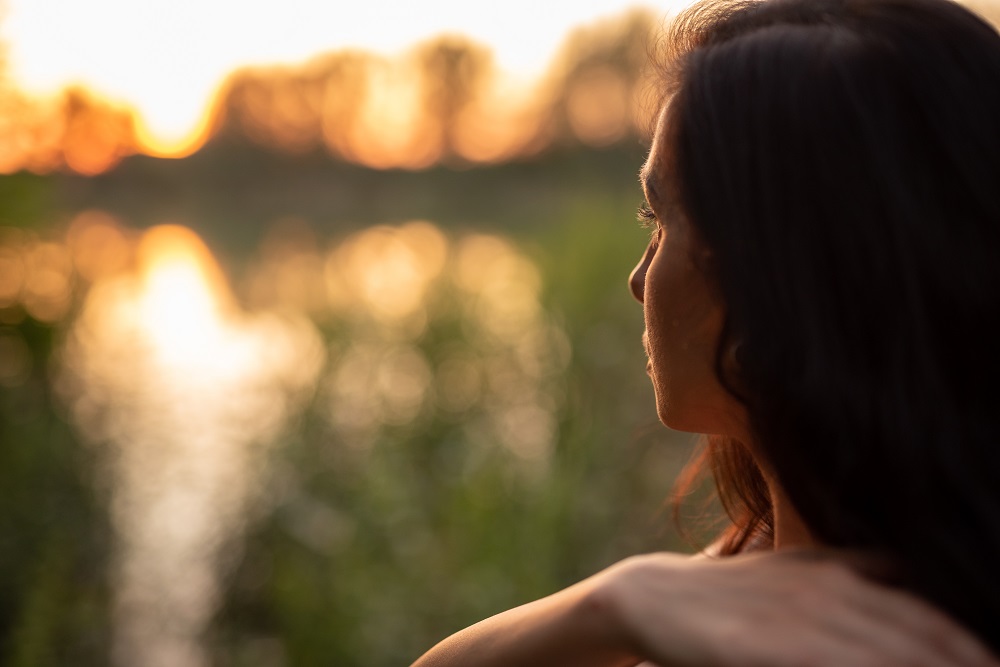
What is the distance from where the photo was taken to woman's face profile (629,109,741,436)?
3.56ft

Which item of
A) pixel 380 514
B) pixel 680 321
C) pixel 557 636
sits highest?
pixel 680 321

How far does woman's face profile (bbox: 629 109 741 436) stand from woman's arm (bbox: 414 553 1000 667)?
9.3 inches

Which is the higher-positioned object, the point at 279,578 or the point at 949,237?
the point at 949,237

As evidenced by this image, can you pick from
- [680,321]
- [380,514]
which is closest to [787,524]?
[680,321]

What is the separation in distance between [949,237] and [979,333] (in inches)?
3.9

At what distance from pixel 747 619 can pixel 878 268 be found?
344mm

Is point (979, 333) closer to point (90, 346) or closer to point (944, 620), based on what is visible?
point (944, 620)

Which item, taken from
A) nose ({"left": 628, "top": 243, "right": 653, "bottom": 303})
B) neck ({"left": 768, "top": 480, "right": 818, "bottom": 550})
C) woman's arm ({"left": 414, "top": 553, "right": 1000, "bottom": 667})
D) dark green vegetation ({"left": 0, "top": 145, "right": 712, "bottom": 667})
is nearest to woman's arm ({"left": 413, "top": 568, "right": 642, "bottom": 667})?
woman's arm ({"left": 414, "top": 553, "right": 1000, "bottom": 667})

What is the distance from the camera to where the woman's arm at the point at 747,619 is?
81 centimetres

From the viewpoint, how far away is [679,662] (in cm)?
84

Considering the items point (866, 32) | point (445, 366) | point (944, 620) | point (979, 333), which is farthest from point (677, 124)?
point (445, 366)

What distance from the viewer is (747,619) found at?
0.85 meters

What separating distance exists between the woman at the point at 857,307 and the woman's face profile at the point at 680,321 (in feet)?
Result: 0.22

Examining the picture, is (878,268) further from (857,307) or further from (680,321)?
(680,321)
